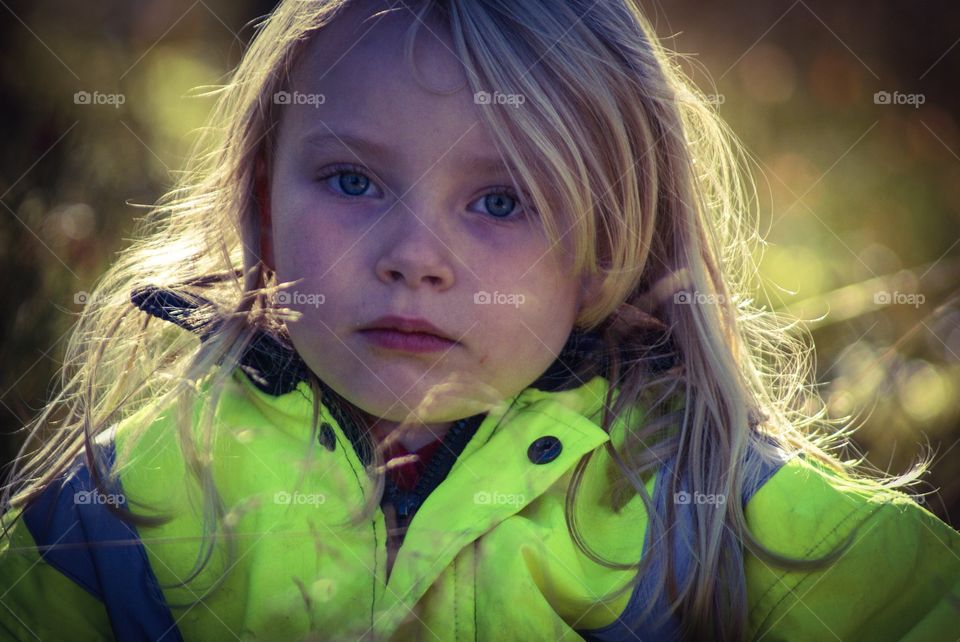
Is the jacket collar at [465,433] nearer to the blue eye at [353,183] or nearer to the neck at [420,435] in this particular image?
the neck at [420,435]

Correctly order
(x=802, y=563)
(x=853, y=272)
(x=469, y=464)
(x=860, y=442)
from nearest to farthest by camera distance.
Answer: (x=802, y=563), (x=469, y=464), (x=860, y=442), (x=853, y=272)

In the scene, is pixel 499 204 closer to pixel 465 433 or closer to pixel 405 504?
pixel 465 433

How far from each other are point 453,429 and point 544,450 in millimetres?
208

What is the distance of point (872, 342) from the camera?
3.02m

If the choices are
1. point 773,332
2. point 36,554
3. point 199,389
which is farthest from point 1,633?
point 773,332

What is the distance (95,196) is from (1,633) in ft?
4.46

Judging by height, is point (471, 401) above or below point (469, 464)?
above

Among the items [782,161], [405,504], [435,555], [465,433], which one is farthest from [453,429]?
[782,161]

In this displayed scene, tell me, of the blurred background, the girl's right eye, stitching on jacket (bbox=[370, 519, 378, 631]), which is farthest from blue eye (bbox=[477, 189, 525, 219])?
the blurred background

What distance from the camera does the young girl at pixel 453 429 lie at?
73.0 inches

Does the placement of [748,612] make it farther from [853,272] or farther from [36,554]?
[853,272]

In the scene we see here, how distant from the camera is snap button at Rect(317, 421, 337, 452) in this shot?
200cm

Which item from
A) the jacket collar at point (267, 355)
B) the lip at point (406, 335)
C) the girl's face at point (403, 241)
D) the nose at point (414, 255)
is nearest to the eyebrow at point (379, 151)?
the girl's face at point (403, 241)

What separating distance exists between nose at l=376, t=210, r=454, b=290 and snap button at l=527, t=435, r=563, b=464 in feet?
1.25
